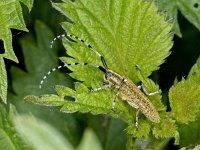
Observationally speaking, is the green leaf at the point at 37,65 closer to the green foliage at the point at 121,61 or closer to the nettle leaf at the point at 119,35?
the green foliage at the point at 121,61

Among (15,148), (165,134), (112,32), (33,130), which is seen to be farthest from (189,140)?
(33,130)

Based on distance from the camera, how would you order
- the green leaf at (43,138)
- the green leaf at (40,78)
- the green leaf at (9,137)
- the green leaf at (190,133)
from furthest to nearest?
the green leaf at (40,78) < the green leaf at (190,133) < the green leaf at (9,137) < the green leaf at (43,138)

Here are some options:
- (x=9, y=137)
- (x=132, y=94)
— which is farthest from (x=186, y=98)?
(x=9, y=137)

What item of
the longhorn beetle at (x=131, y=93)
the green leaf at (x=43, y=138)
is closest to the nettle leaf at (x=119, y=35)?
the longhorn beetle at (x=131, y=93)

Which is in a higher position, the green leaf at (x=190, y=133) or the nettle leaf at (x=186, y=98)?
the nettle leaf at (x=186, y=98)

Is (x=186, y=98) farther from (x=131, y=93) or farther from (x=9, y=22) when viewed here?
(x=9, y=22)

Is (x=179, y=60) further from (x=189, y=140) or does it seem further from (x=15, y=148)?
(x=15, y=148)

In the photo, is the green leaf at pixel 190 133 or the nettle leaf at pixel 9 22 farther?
the green leaf at pixel 190 133
